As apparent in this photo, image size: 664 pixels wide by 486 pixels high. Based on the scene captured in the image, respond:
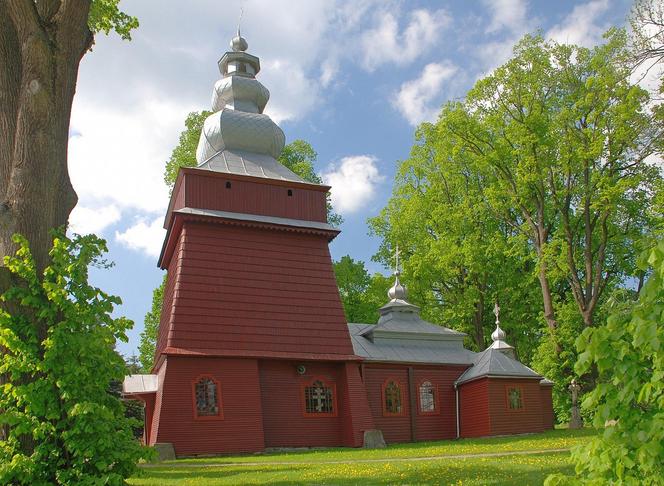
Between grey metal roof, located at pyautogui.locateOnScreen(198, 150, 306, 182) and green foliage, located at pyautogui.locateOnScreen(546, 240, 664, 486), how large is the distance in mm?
18892

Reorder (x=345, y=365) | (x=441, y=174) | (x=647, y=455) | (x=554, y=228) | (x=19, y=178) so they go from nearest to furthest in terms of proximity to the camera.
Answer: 1. (x=647, y=455)
2. (x=19, y=178)
3. (x=345, y=365)
4. (x=554, y=228)
5. (x=441, y=174)

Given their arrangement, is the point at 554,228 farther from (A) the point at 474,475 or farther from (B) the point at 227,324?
(A) the point at 474,475

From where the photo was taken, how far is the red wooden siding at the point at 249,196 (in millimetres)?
21656

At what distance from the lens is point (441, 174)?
33812mm

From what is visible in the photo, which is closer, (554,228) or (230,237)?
(230,237)

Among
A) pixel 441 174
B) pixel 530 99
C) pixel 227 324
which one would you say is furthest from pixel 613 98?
pixel 227 324

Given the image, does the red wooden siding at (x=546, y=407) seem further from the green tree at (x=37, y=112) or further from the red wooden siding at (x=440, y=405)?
the green tree at (x=37, y=112)

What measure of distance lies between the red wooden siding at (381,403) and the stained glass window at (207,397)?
615cm

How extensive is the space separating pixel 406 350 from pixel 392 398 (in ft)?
6.66

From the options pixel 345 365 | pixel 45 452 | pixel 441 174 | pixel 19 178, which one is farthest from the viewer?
pixel 441 174

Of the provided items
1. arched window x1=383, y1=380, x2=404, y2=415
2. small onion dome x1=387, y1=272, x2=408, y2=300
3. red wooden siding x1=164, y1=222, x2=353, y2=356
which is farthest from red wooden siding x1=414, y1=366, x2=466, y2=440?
red wooden siding x1=164, y1=222, x2=353, y2=356

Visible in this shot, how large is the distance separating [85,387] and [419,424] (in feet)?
59.1

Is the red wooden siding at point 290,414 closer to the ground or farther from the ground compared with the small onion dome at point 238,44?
closer to the ground

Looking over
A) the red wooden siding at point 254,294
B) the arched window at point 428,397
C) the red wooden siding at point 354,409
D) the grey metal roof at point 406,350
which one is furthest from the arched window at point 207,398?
the arched window at point 428,397
